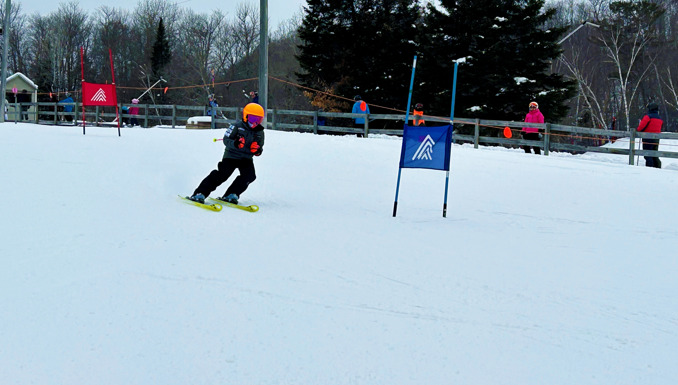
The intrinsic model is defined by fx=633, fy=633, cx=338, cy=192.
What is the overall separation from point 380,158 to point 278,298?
10.0 m

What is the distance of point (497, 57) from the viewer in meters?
27.7

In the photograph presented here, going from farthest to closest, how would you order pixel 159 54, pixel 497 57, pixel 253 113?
pixel 159 54 < pixel 497 57 < pixel 253 113

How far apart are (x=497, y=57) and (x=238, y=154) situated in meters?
21.7

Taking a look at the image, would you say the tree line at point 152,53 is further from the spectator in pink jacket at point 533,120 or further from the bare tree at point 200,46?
the spectator in pink jacket at point 533,120

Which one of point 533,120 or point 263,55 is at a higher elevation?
point 263,55

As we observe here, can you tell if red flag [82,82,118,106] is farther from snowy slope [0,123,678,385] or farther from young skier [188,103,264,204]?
young skier [188,103,264,204]

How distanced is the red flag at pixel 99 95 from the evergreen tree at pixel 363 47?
60.0 feet

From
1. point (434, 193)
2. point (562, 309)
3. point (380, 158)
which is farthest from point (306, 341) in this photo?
point (380, 158)

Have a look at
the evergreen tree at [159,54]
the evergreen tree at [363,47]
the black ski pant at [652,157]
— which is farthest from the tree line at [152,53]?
the black ski pant at [652,157]

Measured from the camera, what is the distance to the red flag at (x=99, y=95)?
1619 cm

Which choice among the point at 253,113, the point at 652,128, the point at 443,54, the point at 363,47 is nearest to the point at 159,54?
the point at 363,47

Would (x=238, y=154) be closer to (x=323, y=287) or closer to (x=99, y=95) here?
(x=323, y=287)

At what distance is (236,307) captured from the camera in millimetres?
4363

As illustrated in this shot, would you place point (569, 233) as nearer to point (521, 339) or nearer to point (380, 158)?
point (521, 339)
